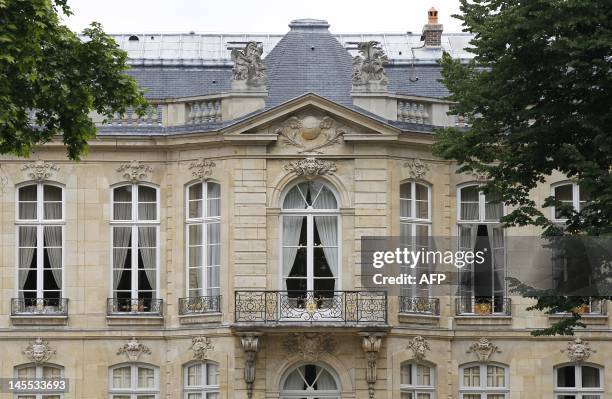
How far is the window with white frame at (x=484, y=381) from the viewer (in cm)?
5562

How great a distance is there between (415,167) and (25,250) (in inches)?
350

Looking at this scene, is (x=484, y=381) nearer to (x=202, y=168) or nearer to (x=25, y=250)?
(x=202, y=168)

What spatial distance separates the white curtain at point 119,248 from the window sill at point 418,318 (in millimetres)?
6331

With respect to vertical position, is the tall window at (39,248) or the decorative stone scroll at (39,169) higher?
the decorative stone scroll at (39,169)

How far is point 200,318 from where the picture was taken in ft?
181

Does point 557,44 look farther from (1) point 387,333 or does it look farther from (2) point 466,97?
(1) point 387,333

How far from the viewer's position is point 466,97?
46125 millimetres

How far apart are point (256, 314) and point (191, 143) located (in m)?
4.22

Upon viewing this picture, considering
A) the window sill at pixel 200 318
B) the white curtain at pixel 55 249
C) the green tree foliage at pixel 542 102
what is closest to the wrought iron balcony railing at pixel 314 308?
the window sill at pixel 200 318

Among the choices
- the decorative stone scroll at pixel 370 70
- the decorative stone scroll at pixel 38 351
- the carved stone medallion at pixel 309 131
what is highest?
the decorative stone scroll at pixel 370 70

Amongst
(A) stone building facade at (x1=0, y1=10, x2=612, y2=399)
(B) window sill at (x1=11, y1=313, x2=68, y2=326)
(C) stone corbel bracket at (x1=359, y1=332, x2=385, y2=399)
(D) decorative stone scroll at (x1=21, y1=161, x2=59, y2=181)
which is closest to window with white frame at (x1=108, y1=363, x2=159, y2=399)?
(A) stone building facade at (x1=0, y1=10, x2=612, y2=399)

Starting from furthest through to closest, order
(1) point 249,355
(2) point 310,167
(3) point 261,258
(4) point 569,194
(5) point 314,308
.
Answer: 1. (4) point 569,194
2. (2) point 310,167
3. (3) point 261,258
4. (5) point 314,308
5. (1) point 249,355

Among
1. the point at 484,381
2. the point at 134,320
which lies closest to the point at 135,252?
the point at 134,320

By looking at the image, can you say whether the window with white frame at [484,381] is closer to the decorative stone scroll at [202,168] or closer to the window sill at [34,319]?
the decorative stone scroll at [202,168]
